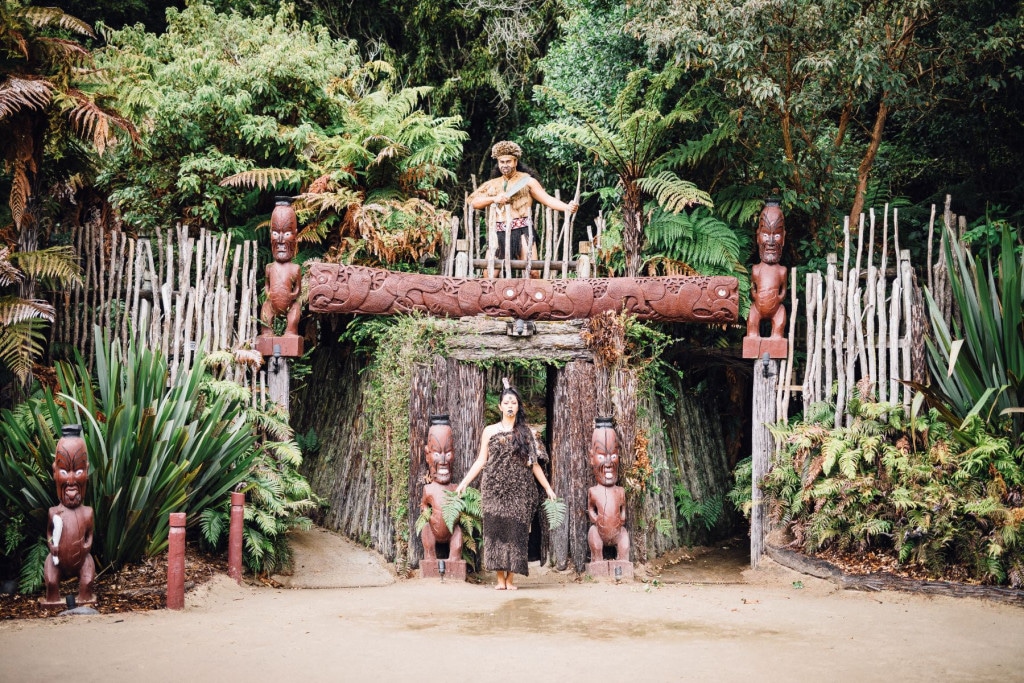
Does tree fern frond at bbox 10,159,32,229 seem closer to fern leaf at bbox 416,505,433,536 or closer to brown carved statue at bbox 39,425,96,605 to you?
brown carved statue at bbox 39,425,96,605

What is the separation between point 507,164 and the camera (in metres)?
8.82

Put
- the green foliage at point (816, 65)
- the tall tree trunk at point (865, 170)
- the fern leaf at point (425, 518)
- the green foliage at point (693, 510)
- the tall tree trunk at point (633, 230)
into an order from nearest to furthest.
→ the fern leaf at point (425, 518) → the green foliage at point (816, 65) → the green foliage at point (693, 510) → the tall tree trunk at point (633, 230) → the tall tree trunk at point (865, 170)

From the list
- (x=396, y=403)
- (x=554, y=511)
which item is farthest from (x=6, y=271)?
(x=554, y=511)

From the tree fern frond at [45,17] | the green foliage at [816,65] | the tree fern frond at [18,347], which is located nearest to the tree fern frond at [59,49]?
the tree fern frond at [45,17]

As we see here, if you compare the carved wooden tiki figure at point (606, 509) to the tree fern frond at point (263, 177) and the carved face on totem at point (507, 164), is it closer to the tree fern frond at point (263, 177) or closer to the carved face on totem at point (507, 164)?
the carved face on totem at point (507, 164)

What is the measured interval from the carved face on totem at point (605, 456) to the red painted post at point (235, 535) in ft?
8.59

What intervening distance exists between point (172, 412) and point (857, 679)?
15.8 ft

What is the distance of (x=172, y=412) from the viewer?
7.22 meters

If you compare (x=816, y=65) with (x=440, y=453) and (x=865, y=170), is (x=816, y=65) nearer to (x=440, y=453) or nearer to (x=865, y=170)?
(x=865, y=170)

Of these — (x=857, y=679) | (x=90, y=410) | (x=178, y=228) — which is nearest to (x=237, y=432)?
(x=90, y=410)

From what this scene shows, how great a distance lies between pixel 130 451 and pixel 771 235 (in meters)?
5.23

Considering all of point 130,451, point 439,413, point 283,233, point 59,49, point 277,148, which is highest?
point 59,49

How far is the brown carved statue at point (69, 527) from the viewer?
627 centimetres

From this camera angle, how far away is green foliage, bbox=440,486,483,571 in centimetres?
756
